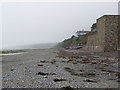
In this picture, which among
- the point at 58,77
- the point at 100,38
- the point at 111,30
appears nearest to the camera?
the point at 58,77

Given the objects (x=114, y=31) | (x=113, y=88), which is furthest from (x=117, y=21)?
(x=113, y=88)

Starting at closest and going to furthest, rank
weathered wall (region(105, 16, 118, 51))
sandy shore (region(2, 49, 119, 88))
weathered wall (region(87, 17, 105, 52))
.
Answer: sandy shore (region(2, 49, 119, 88))
weathered wall (region(105, 16, 118, 51))
weathered wall (region(87, 17, 105, 52))

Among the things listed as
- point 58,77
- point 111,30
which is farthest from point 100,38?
point 58,77

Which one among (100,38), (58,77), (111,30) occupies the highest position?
(111,30)

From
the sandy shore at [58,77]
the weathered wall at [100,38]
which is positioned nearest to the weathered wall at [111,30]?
the weathered wall at [100,38]

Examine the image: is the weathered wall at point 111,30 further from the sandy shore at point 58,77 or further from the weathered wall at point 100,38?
the sandy shore at point 58,77

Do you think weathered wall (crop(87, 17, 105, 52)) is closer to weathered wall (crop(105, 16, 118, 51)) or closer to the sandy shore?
weathered wall (crop(105, 16, 118, 51))

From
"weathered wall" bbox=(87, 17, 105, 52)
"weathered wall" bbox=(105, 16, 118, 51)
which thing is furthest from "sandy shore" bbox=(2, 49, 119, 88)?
"weathered wall" bbox=(87, 17, 105, 52)

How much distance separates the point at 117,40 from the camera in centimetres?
4034

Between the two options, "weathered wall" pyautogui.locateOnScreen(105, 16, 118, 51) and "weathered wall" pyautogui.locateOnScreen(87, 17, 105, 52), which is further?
"weathered wall" pyautogui.locateOnScreen(87, 17, 105, 52)

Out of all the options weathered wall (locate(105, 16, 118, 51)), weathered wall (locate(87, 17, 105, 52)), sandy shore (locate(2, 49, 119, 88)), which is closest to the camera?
sandy shore (locate(2, 49, 119, 88))

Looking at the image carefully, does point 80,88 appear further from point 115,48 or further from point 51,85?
point 115,48

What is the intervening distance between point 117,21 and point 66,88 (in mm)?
34087

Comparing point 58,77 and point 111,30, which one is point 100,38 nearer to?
point 111,30
